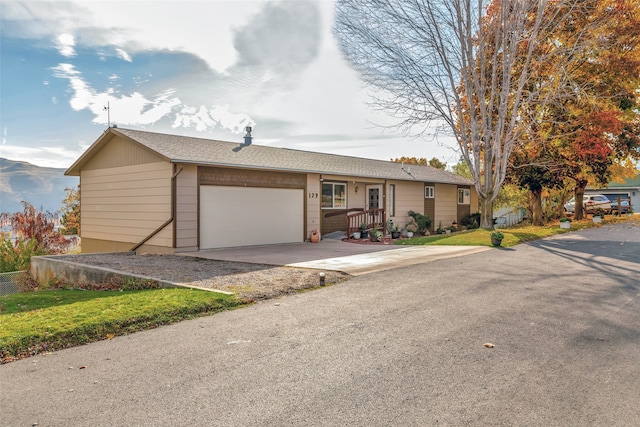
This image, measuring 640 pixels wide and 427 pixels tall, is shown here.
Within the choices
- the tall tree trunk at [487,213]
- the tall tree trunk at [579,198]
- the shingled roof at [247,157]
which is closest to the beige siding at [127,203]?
the shingled roof at [247,157]

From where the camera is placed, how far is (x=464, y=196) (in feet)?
84.5

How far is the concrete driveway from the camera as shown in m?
9.66

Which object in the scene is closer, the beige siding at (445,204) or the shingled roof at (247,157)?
the shingled roof at (247,157)

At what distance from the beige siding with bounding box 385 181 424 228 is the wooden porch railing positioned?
1.05m

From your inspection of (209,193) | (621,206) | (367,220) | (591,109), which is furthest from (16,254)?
(621,206)

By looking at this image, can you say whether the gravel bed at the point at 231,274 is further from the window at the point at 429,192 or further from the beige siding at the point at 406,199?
the window at the point at 429,192

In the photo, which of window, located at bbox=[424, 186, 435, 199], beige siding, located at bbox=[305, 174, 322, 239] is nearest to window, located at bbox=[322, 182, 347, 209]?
beige siding, located at bbox=[305, 174, 322, 239]

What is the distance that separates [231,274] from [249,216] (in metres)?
6.01

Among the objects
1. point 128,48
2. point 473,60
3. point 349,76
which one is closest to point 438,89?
point 473,60

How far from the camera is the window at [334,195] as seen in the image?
→ 57.9 feet

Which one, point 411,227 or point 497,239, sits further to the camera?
point 411,227

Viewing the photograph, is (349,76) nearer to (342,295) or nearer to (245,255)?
(245,255)

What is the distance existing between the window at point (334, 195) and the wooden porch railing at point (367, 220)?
921 mm

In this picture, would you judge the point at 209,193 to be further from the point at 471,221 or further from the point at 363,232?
the point at 471,221
